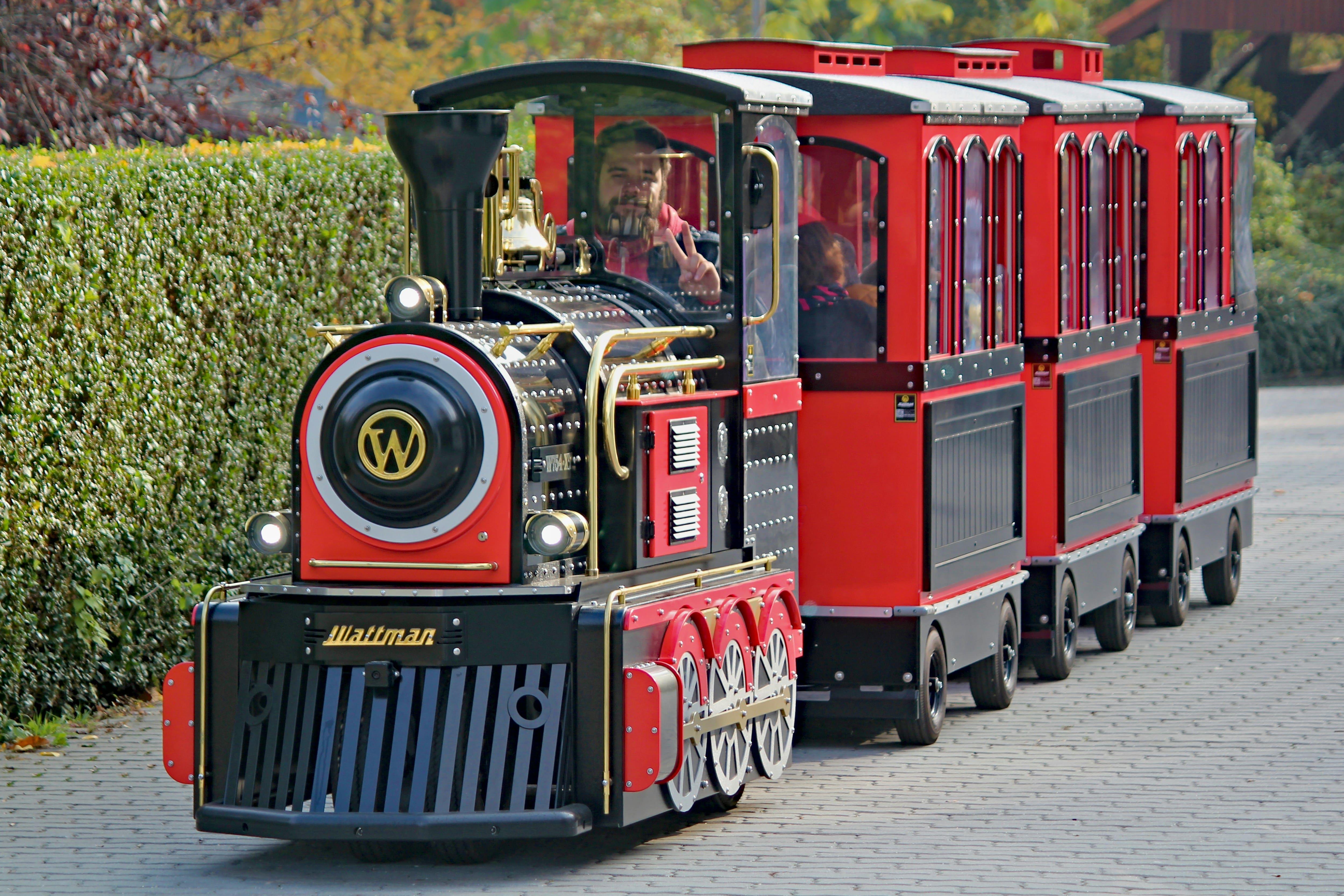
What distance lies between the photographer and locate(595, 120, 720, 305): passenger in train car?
27.2ft

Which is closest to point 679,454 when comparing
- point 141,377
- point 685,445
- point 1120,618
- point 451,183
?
point 685,445

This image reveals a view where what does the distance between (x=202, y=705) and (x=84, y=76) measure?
7635 millimetres

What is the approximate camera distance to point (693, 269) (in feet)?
27.1

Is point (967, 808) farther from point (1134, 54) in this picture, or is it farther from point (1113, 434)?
point (1134, 54)

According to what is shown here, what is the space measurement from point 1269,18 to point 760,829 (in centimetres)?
2797

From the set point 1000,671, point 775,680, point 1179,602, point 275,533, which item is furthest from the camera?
point 1179,602

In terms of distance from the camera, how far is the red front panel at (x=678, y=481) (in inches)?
295

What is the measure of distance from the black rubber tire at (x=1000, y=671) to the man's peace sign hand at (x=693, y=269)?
8.51 ft

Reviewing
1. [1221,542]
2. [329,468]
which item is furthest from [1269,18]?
[329,468]

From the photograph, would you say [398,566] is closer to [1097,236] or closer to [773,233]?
[773,233]

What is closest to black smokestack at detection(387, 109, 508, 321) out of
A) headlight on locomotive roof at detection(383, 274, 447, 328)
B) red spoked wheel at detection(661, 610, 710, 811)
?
headlight on locomotive roof at detection(383, 274, 447, 328)

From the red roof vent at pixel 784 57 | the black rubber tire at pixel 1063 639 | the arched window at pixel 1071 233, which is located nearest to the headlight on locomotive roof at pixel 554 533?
the red roof vent at pixel 784 57

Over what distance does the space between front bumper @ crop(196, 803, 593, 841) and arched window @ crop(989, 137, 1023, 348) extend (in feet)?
13.5

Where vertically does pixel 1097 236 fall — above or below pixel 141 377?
above
